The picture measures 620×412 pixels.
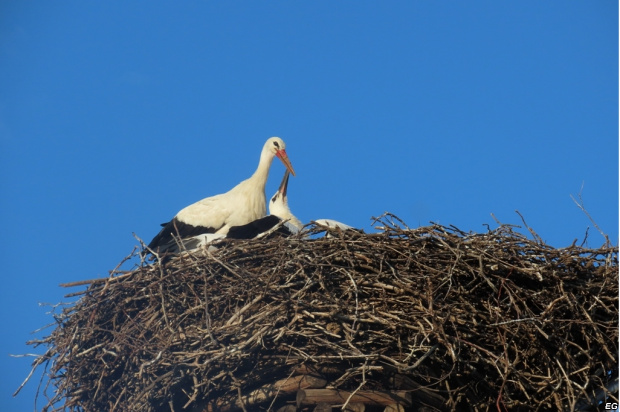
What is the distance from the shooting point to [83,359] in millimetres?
5676

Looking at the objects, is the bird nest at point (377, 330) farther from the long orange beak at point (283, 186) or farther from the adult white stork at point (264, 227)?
the long orange beak at point (283, 186)

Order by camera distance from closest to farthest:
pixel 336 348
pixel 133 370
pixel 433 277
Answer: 1. pixel 336 348
2. pixel 433 277
3. pixel 133 370

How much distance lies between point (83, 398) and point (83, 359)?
277 millimetres

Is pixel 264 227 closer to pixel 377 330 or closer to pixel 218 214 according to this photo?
pixel 218 214

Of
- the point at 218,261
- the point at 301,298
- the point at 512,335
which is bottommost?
the point at 512,335

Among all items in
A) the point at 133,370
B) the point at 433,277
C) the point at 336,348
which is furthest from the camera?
the point at 133,370

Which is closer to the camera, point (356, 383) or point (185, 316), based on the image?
point (356, 383)

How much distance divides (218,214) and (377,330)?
2.70 m

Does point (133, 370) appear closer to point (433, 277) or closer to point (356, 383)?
point (356, 383)

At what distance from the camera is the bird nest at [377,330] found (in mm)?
4891

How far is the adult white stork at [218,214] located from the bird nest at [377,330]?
1.57 metres

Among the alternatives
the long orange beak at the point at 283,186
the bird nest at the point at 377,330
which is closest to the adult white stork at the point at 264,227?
the long orange beak at the point at 283,186

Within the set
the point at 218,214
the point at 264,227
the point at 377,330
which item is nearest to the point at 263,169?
the point at 218,214

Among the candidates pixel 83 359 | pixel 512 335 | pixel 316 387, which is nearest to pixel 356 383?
pixel 316 387
